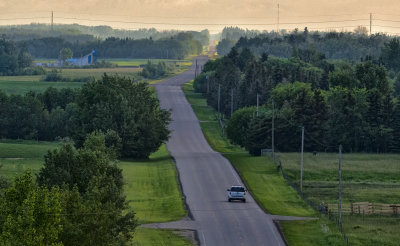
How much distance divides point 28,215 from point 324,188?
57426mm

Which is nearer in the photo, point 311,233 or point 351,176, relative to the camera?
point 311,233

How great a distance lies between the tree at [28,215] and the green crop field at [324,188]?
84.9 feet

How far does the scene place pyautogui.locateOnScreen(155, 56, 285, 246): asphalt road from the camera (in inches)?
2625

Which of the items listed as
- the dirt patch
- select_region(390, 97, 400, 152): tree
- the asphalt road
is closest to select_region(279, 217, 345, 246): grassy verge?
the asphalt road

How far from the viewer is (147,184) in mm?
94125

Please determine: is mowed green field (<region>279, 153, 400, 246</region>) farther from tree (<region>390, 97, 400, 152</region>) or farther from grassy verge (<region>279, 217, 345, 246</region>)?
tree (<region>390, 97, 400, 152</region>)

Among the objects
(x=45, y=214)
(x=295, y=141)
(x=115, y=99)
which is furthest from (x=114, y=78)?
(x=45, y=214)

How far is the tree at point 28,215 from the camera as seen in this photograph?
4062 cm

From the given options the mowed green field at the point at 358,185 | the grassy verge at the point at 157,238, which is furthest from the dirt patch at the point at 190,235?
the mowed green field at the point at 358,185

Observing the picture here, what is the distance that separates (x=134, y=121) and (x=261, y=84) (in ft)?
160

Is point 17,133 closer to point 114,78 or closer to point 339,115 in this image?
point 114,78

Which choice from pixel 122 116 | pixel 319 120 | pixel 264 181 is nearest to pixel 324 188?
pixel 264 181

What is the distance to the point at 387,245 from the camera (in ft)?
212

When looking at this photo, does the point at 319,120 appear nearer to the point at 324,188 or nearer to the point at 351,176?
the point at 351,176
